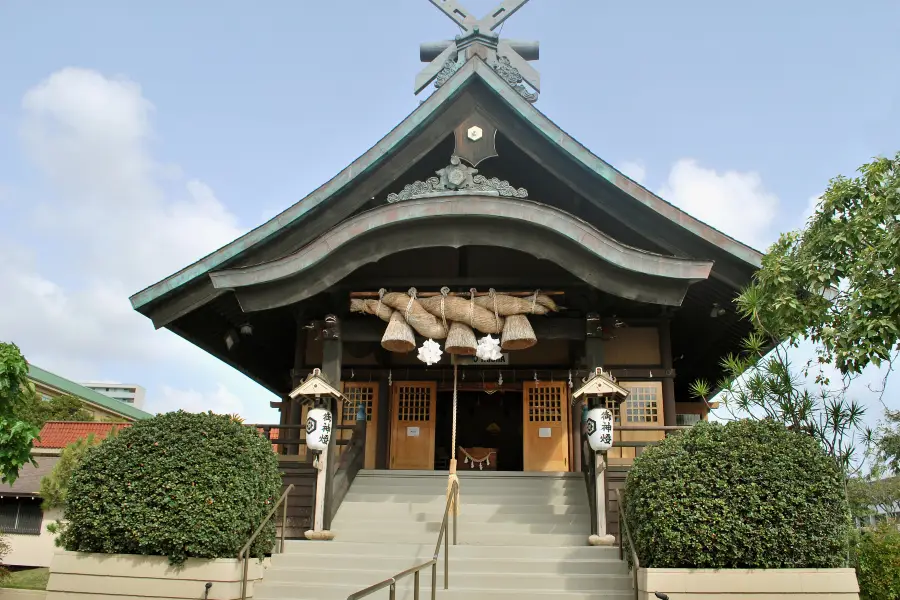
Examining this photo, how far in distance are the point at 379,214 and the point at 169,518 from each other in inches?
203

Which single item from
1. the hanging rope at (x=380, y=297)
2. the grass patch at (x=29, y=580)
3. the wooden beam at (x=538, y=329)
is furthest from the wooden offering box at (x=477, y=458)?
the grass patch at (x=29, y=580)

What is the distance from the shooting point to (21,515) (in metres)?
23.3

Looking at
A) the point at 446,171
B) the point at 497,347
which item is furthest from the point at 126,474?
the point at 446,171

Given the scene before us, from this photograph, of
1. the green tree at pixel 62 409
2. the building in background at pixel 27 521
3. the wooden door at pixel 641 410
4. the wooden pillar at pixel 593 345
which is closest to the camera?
the wooden pillar at pixel 593 345

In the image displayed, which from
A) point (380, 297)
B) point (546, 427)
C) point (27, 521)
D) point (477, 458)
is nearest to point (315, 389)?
point (380, 297)

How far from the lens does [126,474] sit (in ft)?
27.7

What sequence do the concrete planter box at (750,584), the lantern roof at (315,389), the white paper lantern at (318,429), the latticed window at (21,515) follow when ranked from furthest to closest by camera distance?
1. the latticed window at (21,515)
2. the lantern roof at (315,389)
3. the white paper lantern at (318,429)
4. the concrete planter box at (750,584)

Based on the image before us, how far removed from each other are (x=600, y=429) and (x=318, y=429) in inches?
151

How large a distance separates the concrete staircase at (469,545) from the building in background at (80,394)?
2551 centimetres

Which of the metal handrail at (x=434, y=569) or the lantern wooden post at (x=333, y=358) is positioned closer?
the metal handrail at (x=434, y=569)

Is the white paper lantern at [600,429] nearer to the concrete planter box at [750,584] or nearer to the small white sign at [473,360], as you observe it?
the concrete planter box at [750,584]

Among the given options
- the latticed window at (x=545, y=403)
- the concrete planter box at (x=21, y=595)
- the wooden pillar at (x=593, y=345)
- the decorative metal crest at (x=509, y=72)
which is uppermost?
the decorative metal crest at (x=509, y=72)

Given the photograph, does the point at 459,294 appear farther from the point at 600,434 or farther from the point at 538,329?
the point at 600,434

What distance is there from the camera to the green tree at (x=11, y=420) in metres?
8.48
